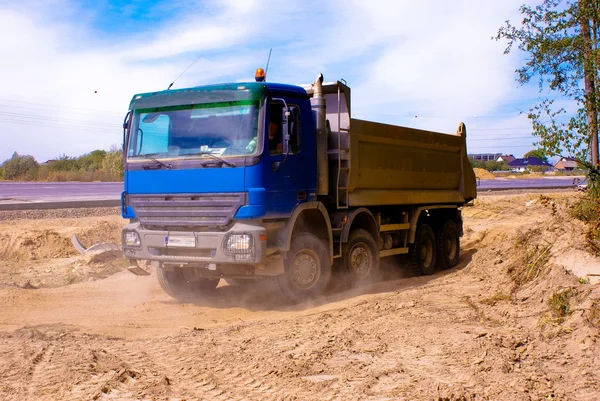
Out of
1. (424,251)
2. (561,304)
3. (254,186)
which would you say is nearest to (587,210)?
(424,251)

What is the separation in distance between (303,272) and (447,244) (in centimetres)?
533

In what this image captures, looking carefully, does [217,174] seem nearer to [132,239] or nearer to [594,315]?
[132,239]

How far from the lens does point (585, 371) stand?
16.8 feet

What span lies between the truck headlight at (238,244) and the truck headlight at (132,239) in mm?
1476

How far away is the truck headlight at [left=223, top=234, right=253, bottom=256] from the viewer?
A: 773 centimetres

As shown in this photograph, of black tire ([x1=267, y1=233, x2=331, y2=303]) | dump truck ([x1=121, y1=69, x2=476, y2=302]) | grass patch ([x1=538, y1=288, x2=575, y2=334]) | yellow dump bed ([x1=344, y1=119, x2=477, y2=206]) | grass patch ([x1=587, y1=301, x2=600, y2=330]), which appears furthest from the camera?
yellow dump bed ([x1=344, y1=119, x2=477, y2=206])

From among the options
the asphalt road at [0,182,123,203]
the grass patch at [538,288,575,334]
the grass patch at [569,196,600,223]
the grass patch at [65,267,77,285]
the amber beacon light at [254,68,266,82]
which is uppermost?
the amber beacon light at [254,68,266,82]

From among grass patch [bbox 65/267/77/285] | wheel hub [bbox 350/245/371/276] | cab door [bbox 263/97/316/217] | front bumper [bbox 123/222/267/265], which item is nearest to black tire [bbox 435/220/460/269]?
wheel hub [bbox 350/245/371/276]

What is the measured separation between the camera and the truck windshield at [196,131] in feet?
25.8

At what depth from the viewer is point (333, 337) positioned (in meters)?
6.49

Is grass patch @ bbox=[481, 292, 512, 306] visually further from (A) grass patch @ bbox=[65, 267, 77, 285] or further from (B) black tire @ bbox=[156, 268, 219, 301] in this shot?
(A) grass patch @ bbox=[65, 267, 77, 285]

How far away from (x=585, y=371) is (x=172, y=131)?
5.72 metres

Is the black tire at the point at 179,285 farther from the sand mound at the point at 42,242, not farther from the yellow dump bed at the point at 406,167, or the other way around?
the sand mound at the point at 42,242

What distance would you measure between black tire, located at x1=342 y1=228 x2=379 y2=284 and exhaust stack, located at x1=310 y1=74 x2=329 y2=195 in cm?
117
